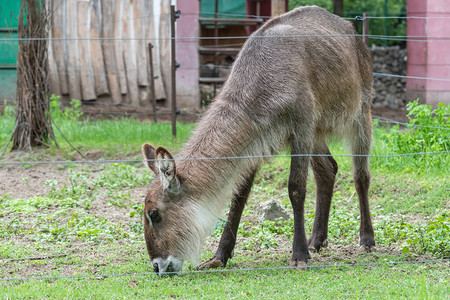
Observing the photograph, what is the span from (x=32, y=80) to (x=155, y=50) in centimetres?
→ 373

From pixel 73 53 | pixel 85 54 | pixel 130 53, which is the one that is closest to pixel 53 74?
pixel 73 53

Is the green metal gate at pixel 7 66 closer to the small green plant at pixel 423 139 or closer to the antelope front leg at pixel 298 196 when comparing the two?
the small green plant at pixel 423 139

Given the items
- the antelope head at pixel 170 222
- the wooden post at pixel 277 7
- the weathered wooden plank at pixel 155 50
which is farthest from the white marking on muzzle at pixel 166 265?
the wooden post at pixel 277 7

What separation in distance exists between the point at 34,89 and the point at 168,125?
247 cm

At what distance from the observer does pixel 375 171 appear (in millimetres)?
8469

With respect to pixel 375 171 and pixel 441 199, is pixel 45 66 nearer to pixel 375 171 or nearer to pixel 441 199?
pixel 375 171

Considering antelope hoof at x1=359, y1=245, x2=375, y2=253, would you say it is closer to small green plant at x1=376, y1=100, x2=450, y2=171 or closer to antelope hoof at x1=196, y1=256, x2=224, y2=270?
antelope hoof at x1=196, y1=256, x2=224, y2=270

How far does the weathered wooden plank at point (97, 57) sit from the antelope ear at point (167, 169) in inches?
331

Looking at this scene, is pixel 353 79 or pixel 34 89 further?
pixel 34 89

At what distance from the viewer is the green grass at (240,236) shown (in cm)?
478

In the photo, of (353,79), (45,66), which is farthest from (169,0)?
(353,79)

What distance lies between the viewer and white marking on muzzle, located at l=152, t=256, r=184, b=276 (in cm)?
507

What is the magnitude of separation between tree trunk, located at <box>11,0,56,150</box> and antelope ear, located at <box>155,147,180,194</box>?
5.27 metres

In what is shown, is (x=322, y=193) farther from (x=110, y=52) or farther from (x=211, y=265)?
(x=110, y=52)
